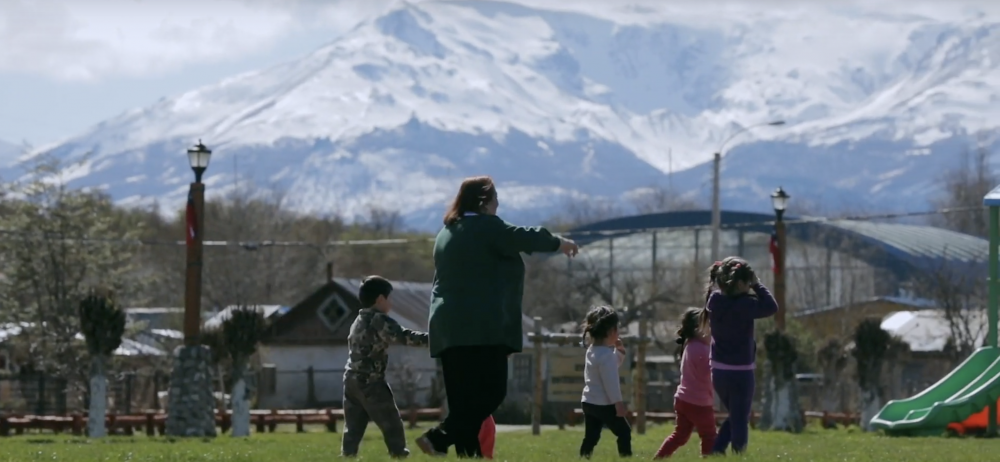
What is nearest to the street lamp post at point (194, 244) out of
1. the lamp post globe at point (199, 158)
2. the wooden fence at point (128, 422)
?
the lamp post globe at point (199, 158)

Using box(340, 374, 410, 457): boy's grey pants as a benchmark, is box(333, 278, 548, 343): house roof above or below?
above

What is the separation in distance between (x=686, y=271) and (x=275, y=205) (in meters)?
34.6

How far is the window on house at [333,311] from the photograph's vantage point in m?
55.2

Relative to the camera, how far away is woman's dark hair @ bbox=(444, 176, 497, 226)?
34.2 feet

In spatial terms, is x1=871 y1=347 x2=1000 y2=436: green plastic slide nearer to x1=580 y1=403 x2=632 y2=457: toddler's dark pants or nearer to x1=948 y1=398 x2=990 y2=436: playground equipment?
x1=948 y1=398 x2=990 y2=436: playground equipment

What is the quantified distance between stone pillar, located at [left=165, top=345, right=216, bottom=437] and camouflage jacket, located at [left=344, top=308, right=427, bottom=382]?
14.8 meters

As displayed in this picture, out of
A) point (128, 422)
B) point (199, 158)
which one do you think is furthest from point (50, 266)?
point (199, 158)

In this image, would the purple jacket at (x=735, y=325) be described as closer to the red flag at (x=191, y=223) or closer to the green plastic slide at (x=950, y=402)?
the green plastic slide at (x=950, y=402)

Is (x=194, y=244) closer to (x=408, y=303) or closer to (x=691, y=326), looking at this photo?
(x=691, y=326)

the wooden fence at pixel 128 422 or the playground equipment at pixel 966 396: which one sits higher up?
the playground equipment at pixel 966 396

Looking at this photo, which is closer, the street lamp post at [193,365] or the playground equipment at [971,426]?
the playground equipment at [971,426]

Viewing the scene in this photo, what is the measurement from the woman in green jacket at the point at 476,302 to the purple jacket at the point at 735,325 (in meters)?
2.43

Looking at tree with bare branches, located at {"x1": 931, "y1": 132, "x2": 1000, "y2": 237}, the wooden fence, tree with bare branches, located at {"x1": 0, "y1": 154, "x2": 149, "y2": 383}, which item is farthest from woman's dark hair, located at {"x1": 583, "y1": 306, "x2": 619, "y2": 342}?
tree with bare branches, located at {"x1": 931, "y1": 132, "x2": 1000, "y2": 237}

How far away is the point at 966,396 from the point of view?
23.0 m
